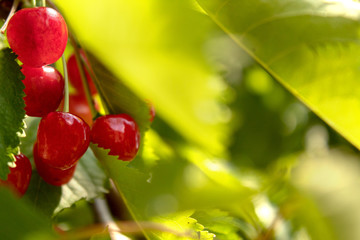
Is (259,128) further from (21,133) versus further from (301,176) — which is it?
(301,176)

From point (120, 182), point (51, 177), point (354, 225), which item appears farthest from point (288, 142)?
point (354, 225)

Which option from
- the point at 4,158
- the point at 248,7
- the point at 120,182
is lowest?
the point at 4,158

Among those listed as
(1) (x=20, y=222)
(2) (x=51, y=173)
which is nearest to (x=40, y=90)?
(2) (x=51, y=173)

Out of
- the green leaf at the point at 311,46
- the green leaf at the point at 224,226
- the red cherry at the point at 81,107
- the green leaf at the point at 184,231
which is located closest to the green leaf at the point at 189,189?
the green leaf at the point at 311,46

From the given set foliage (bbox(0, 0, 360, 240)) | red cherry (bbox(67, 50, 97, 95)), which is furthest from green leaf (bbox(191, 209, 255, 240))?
red cherry (bbox(67, 50, 97, 95))

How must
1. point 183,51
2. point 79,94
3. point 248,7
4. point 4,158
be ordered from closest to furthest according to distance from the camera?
1. point 183,51
2. point 248,7
3. point 4,158
4. point 79,94

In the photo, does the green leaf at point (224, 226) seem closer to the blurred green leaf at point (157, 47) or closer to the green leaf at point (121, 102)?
the green leaf at point (121, 102)

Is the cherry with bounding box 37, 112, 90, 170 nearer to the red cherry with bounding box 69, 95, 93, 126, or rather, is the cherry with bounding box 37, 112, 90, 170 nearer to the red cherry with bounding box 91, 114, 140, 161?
the red cherry with bounding box 91, 114, 140, 161
